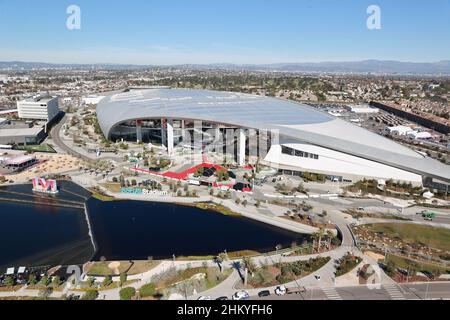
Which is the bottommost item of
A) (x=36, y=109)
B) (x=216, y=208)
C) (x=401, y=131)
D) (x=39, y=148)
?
(x=216, y=208)

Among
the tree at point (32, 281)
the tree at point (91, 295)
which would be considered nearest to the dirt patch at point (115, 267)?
the tree at point (91, 295)

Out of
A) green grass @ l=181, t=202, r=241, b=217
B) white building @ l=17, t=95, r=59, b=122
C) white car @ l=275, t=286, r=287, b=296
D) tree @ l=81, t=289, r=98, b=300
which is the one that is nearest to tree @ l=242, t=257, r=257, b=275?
white car @ l=275, t=286, r=287, b=296

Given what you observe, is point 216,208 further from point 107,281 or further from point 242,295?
point 242,295

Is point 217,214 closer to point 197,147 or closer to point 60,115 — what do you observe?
point 197,147

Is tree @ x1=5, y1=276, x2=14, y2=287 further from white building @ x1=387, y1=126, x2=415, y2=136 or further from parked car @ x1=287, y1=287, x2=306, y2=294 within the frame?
white building @ x1=387, y1=126, x2=415, y2=136

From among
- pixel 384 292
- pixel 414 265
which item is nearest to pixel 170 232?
pixel 384 292
